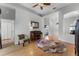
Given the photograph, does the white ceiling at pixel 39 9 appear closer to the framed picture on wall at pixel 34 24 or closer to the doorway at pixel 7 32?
the framed picture on wall at pixel 34 24

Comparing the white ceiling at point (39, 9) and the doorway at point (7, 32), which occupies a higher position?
the white ceiling at point (39, 9)

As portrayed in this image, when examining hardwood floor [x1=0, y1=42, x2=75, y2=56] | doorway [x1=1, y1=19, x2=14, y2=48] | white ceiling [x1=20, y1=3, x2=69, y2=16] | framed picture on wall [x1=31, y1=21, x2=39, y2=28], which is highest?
white ceiling [x1=20, y1=3, x2=69, y2=16]

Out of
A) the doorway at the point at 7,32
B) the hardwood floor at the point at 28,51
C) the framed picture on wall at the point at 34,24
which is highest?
the framed picture on wall at the point at 34,24

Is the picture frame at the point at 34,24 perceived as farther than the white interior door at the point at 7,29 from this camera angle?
Yes

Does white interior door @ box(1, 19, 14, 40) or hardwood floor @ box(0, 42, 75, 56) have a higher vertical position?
white interior door @ box(1, 19, 14, 40)

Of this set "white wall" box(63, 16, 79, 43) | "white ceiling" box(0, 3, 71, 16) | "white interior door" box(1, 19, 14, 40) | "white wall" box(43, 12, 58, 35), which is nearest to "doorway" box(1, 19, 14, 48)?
"white interior door" box(1, 19, 14, 40)

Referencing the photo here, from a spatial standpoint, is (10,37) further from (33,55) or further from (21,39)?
(33,55)

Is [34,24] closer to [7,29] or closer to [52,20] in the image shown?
[52,20]

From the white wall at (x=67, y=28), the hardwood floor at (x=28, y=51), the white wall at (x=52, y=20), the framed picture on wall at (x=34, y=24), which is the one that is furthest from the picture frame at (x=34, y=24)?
the white wall at (x=67, y=28)

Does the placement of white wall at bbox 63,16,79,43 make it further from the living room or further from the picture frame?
the picture frame

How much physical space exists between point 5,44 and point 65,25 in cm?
103

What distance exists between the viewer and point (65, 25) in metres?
1.87

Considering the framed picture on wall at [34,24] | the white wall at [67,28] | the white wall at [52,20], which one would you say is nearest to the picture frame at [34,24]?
the framed picture on wall at [34,24]

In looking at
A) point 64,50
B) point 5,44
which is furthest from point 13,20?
point 64,50
